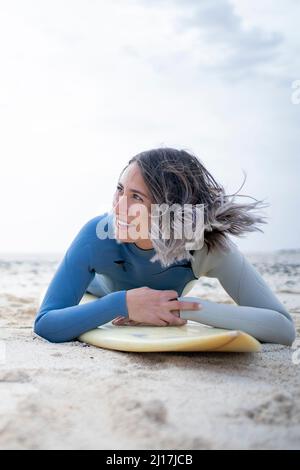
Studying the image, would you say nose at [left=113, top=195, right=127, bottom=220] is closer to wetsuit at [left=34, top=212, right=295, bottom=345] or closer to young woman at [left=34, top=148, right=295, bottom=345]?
young woman at [left=34, top=148, right=295, bottom=345]

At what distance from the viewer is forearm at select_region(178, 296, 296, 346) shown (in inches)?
87.9

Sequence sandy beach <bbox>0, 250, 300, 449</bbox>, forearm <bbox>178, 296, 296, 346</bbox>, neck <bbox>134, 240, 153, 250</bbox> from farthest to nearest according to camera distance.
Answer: neck <bbox>134, 240, 153, 250</bbox> < forearm <bbox>178, 296, 296, 346</bbox> < sandy beach <bbox>0, 250, 300, 449</bbox>

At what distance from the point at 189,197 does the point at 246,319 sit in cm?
56

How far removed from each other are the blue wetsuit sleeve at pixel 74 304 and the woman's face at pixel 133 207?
21 centimetres

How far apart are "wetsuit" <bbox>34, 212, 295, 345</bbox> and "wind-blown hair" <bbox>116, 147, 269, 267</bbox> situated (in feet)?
0.36

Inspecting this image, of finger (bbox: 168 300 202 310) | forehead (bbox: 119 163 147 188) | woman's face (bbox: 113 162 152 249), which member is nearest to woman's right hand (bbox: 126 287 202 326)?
finger (bbox: 168 300 202 310)

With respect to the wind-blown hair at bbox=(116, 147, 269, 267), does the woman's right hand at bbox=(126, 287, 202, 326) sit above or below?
below

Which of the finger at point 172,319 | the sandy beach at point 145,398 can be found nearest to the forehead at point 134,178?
the finger at point 172,319

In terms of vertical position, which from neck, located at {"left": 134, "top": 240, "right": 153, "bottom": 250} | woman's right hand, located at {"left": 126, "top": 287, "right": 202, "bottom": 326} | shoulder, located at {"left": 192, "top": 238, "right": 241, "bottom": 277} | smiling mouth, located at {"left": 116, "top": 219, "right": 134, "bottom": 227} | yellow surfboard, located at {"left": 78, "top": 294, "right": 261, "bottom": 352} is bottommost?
yellow surfboard, located at {"left": 78, "top": 294, "right": 261, "bottom": 352}
